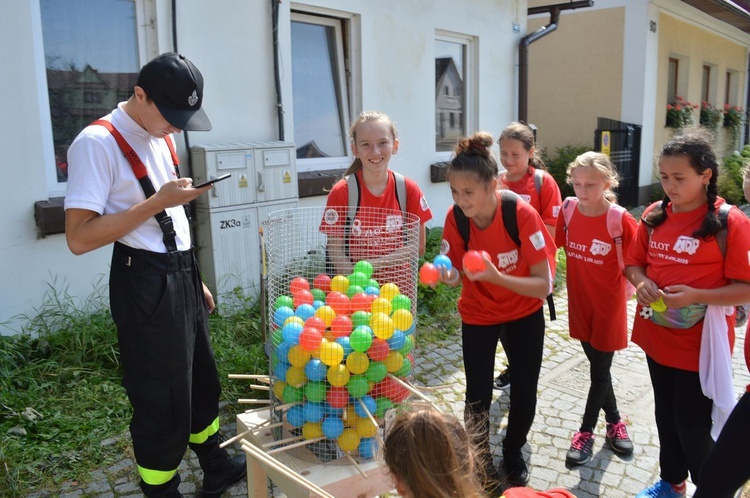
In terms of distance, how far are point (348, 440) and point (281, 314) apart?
1.83 feet

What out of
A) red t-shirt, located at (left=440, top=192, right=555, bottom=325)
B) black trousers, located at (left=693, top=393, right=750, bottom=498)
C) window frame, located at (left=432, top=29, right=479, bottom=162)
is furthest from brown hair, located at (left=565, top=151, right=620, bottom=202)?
window frame, located at (left=432, top=29, right=479, bottom=162)

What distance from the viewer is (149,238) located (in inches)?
102

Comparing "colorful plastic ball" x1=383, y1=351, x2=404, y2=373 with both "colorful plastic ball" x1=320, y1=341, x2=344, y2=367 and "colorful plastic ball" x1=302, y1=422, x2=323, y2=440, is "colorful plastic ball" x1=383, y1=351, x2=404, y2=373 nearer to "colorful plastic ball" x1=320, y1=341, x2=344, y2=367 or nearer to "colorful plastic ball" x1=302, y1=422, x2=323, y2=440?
"colorful plastic ball" x1=320, y1=341, x2=344, y2=367

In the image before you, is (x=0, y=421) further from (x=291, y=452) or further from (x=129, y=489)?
(x=291, y=452)

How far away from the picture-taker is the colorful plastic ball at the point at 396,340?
2352mm

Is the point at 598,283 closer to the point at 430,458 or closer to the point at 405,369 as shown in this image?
the point at 405,369

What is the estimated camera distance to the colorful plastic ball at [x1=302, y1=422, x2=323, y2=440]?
2332mm

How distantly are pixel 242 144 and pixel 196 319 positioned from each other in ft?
10.1

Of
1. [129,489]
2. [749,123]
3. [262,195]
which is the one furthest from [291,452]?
[749,123]

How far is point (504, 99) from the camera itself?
9.83 m

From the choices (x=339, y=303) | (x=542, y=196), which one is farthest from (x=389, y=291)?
(x=542, y=196)

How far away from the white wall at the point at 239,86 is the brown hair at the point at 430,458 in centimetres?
390

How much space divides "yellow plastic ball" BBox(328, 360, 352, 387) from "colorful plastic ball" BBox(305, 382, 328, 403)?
0.05m

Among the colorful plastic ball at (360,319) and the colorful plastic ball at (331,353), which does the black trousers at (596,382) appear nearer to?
the colorful plastic ball at (360,319)
